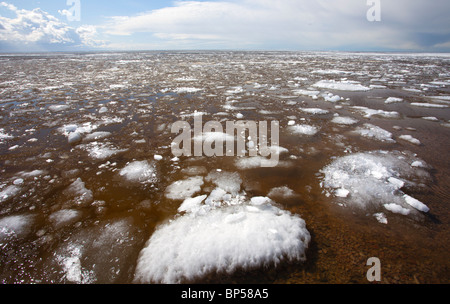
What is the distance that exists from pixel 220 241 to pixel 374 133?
4190mm

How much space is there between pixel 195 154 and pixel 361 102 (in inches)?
251

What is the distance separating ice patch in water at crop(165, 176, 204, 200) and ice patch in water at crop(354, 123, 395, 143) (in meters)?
3.67

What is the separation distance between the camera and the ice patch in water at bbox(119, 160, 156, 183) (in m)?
2.91

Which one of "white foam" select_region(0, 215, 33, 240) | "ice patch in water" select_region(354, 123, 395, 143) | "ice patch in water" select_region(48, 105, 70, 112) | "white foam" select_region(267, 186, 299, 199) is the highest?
"ice patch in water" select_region(48, 105, 70, 112)

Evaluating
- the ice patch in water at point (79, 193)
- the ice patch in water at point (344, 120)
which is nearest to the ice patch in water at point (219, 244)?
the ice patch in water at point (79, 193)

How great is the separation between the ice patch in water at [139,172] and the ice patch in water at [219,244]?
1.00m

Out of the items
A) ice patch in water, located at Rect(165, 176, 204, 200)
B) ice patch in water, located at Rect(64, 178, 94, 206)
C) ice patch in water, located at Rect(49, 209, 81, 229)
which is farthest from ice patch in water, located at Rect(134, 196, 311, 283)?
ice patch in water, located at Rect(64, 178, 94, 206)

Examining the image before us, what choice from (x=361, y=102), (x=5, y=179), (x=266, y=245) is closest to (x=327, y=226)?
(x=266, y=245)

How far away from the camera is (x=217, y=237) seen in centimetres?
195

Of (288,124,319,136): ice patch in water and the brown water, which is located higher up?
(288,124,319,136): ice patch in water

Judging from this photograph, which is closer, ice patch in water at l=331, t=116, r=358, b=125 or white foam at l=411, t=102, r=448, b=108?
ice patch in water at l=331, t=116, r=358, b=125

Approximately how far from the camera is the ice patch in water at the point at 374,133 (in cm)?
407

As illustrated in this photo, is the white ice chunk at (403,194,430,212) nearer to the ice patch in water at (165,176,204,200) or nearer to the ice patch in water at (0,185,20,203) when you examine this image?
the ice patch in water at (165,176,204,200)
